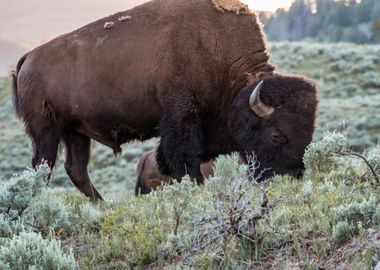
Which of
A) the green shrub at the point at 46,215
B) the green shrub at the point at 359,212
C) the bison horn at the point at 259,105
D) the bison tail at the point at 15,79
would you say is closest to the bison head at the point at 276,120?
the bison horn at the point at 259,105

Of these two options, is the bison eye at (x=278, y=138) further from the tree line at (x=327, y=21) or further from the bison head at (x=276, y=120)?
the tree line at (x=327, y=21)

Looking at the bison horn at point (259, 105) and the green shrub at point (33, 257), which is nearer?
the green shrub at point (33, 257)

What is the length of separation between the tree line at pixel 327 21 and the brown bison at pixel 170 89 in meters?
79.2

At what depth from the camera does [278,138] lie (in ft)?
26.6

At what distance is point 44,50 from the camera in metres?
9.64

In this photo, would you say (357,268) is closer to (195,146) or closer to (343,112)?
(195,146)

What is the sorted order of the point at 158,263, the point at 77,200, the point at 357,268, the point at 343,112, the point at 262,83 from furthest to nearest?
the point at 343,112 < the point at 262,83 < the point at 77,200 < the point at 158,263 < the point at 357,268

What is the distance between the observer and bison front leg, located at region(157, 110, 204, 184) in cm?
855

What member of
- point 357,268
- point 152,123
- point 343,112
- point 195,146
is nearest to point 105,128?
point 152,123

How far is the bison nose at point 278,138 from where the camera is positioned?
8.02m

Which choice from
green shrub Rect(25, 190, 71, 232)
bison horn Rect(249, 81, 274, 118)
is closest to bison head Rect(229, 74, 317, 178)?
bison horn Rect(249, 81, 274, 118)

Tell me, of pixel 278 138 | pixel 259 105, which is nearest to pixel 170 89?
pixel 259 105

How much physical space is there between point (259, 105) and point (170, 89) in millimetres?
1186

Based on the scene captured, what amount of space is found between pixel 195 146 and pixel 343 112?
84.3 feet
